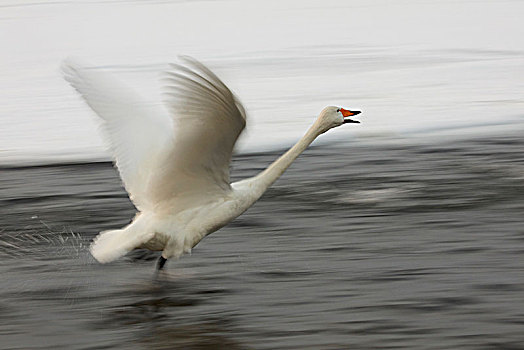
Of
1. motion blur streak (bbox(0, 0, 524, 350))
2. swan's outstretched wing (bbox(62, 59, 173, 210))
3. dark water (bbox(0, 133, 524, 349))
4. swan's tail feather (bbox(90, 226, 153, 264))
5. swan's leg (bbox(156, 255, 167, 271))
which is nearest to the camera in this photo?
dark water (bbox(0, 133, 524, 349))

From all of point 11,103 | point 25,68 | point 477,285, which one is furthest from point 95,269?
point 25,68

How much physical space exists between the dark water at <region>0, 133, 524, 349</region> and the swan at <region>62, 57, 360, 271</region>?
15.3 inches

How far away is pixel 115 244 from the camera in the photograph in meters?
8.09

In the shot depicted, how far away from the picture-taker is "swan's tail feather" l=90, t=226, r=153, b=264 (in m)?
8.00

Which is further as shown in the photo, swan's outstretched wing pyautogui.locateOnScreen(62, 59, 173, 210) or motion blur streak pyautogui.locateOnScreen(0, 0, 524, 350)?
swan's outstretched wing pyautogui.locateOnScreen(62, 59, 173, 210)

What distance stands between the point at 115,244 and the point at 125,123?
91 cm

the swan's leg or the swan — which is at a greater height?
the swan

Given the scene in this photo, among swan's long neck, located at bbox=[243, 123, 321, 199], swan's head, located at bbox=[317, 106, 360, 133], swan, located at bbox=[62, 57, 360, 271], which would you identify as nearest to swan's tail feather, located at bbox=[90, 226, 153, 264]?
swan, located at bbox=[62, 57, 360, 271]

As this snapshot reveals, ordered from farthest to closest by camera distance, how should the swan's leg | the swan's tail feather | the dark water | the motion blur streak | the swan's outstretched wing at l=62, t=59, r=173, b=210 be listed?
the swan's leg → the swan's outstretched wing at l=62, t=59, r=173, b=210 → the swan's tail feather → the motion blur streak → the dark water

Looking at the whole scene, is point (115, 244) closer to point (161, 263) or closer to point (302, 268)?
point (161, 263)

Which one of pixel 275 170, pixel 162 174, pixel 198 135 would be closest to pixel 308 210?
pixel 275 170

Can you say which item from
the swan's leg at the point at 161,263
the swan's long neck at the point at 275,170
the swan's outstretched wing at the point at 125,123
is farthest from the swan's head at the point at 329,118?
the swan's leg at the point at 161,263

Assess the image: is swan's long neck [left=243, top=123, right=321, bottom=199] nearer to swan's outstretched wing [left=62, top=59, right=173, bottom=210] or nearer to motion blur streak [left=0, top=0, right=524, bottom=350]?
motion blur streak [left=0, top=0, right=524, bottom=350]

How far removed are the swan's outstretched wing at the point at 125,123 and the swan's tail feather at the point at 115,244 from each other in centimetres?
36
